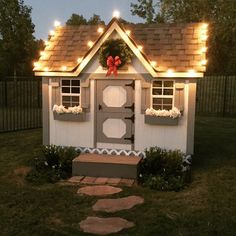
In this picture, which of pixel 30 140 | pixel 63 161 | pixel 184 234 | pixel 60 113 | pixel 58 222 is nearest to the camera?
pixel 184 234

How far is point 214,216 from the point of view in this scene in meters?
5.99

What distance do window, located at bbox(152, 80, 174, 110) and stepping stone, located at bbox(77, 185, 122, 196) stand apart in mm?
2530

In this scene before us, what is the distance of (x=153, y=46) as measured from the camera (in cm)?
929

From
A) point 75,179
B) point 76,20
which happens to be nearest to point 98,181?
point 75,179

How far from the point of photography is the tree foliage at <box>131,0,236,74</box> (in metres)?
32.1

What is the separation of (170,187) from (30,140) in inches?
250

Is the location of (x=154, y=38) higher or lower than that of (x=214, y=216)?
higher

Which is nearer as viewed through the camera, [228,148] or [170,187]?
[170,187]

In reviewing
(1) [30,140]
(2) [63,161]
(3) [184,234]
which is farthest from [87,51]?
(3) [184,234]

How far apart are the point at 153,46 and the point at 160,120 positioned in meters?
2.02

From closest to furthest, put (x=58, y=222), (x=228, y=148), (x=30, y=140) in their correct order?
(x=58, y=222) → (x=228, y=148) → (x=30, y=140)

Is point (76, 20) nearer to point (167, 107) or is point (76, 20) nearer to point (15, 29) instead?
point (15, 29)

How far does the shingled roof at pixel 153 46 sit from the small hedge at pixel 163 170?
6.66ft

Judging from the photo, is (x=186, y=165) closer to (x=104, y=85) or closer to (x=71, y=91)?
(x=104, y=85)
